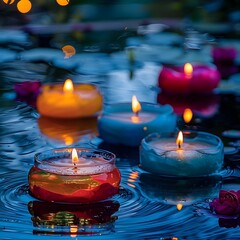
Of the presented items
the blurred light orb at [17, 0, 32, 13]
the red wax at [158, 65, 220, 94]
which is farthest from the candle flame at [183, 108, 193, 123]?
the blurred light orb at [17, 0, 32, 13]

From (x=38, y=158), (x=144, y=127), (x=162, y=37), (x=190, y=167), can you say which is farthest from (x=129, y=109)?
(x=162, y=37)

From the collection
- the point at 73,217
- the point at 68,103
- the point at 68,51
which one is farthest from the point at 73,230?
the point at 68,51

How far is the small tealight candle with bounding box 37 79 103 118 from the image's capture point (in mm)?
2057

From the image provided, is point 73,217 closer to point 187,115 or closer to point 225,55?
point 187,115

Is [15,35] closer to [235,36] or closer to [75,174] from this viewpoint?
[235,36]

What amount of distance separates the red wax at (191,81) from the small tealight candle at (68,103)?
1.01 ft

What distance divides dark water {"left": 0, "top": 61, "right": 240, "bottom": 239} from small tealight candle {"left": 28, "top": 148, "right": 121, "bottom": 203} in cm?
2

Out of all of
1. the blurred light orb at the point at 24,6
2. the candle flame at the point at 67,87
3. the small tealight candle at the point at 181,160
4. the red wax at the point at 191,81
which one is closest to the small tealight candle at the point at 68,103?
the candle flame at the point at 67,87

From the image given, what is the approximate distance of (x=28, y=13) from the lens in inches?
151

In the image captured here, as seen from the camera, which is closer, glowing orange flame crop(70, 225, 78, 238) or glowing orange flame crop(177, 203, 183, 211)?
glowing orange flame crop(70, 225, 78, 238)

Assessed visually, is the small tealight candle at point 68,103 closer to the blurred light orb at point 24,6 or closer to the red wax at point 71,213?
the red wax at point 71,213

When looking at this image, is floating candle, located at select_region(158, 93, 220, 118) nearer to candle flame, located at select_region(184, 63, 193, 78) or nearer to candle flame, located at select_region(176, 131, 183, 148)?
candle flame, located at select_region(184, 63, 193, 78)

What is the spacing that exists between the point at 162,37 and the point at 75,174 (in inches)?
74.1

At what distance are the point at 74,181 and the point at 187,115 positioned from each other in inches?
30.1
